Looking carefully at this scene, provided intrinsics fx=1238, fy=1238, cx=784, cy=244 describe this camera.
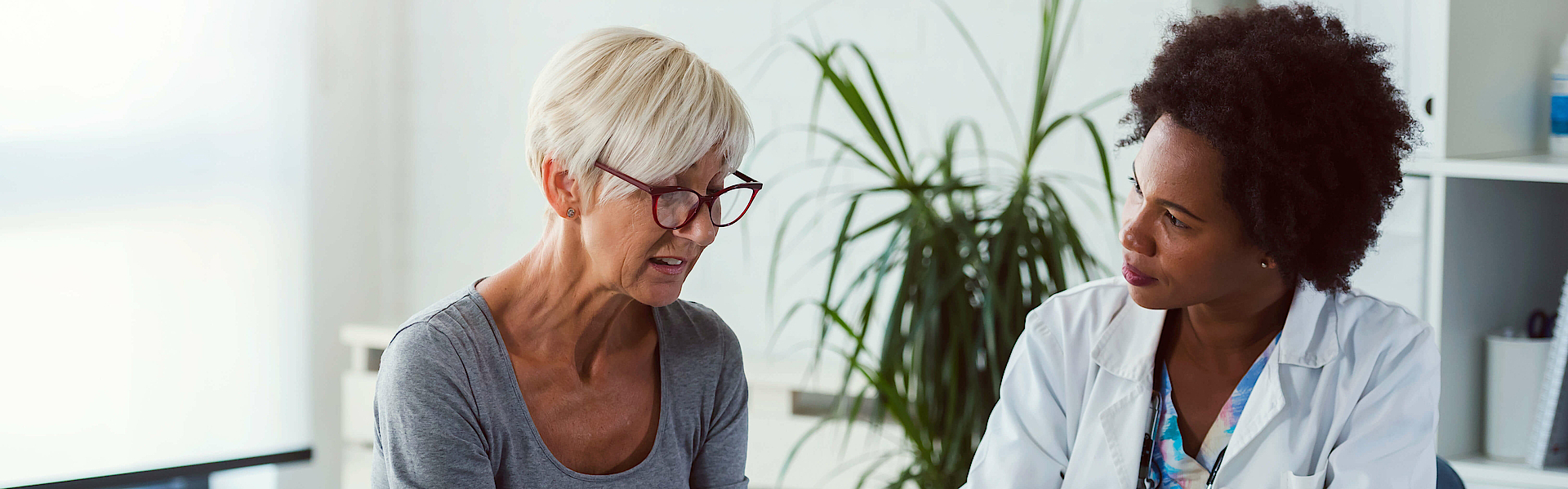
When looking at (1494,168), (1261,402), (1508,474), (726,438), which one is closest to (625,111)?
(726,438)

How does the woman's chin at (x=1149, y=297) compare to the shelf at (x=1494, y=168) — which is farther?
the shelf at (x=1494, y=168)

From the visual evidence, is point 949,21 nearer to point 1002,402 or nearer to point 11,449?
point 1002,402

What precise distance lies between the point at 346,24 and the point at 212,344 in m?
0.86

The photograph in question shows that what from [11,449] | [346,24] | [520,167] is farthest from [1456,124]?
[11,449]

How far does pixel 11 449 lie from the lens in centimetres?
262

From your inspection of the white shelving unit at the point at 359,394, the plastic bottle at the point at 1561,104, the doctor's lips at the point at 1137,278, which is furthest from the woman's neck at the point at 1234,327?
the white shelving unit at the point at 359,394

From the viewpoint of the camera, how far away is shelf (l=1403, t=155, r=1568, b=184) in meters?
1.62

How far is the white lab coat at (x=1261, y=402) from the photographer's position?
52.5 inches

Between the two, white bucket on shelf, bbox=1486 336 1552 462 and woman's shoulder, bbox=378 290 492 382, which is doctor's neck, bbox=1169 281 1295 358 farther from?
woman's shoulder, bbox=378 290 492 382

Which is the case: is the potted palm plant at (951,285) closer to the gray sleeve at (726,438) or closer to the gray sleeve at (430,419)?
the gray sleeve at (726,438)

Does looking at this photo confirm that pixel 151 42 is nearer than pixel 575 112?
No

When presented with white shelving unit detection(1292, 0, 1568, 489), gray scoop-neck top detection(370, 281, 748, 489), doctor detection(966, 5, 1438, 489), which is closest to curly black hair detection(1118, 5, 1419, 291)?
doctor detection(966, 5, 1438, 489)

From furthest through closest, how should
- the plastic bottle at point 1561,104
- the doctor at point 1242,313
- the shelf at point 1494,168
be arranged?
1. the plastic bottle at point 1561,104
2. the shelf at point 1494,168
3. the doctor at point 1242,313

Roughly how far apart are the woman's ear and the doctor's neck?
2.30ft
